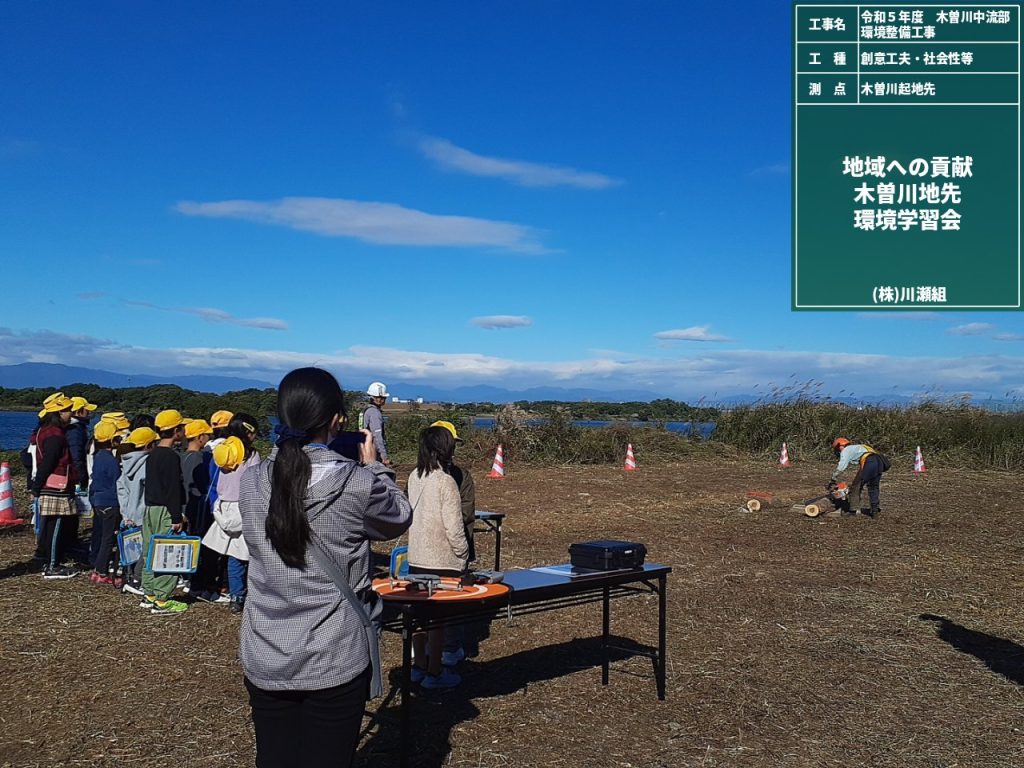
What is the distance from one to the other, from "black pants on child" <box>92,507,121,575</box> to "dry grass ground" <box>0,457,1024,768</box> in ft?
0.93

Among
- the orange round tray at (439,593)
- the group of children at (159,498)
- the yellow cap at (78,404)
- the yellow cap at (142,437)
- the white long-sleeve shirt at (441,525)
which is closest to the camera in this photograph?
the orange round tray at (439,593)

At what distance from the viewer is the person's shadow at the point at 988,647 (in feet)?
19.6

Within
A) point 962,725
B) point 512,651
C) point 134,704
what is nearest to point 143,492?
point 134,704

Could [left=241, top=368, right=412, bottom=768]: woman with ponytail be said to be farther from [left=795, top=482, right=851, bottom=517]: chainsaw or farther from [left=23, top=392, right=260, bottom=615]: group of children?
[left=795, top=482, right=851, bottom=517]: chainsaw

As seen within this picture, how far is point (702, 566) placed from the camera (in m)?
9.56

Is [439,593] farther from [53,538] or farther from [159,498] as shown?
[53,538]

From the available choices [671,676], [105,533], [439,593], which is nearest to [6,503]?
[105,533]

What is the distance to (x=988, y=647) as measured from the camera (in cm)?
655

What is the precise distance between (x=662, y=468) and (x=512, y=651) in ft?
47.5

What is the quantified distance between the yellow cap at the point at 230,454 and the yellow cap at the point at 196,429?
1350 millimetres

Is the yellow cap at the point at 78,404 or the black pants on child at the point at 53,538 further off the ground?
the yellow cap at the point at 78,404

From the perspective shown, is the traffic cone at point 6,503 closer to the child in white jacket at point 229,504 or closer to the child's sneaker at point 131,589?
the child's sneaker at point 131,589

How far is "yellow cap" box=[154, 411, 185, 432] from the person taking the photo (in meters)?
7.72

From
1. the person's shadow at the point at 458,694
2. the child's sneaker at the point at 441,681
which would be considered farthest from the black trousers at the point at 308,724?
the child's sneaker at the point at 441,681
